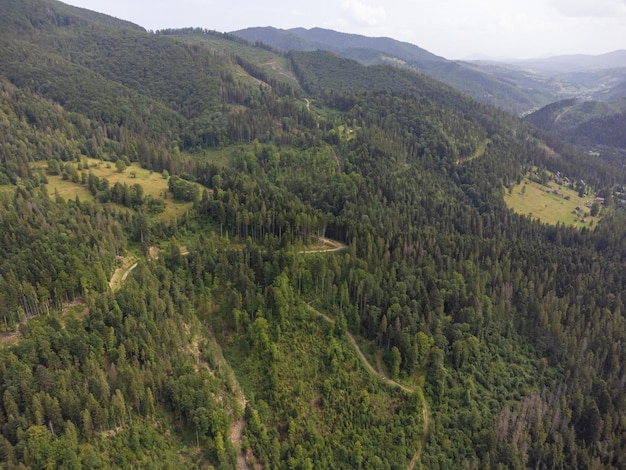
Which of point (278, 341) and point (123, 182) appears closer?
point (278, 341)

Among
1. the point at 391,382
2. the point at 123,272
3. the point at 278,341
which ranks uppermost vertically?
the point at 123,272

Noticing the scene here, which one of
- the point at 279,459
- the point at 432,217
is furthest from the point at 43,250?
the point at 432,217

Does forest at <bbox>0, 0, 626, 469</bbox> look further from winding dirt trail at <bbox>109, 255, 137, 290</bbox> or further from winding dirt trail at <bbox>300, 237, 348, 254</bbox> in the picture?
winding dirt trail at <bbox>300, 237, 348, 254</bbox>

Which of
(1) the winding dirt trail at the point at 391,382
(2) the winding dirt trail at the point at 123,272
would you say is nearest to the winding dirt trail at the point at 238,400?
(2) the winding dirt trail at the point at 123,272

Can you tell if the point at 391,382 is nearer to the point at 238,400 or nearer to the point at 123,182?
the point at 238,400

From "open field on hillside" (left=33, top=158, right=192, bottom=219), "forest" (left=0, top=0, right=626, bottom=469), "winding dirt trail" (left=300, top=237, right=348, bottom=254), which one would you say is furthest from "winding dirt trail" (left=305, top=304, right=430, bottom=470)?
"open field on hillside" (left=33, top=158, right=192, bottom=219)

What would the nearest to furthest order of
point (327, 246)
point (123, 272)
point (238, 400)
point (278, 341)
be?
1. point (238, 400)
2. point (278, 341)
3. point (123, 272)
4. point (327, 246)

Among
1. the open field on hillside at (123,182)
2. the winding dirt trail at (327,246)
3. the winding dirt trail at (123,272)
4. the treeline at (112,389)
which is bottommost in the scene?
the treeline at (112,389)

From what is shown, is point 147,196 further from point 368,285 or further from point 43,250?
point 368,285

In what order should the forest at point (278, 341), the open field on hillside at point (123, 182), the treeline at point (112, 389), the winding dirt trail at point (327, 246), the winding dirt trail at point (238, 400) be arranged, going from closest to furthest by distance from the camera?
the treeline at point (112, 389)
the forest at point (278, 341)
the winding dirt trail at point (238, 400)
the winding dirt trail at point (327, 246)
the open field on hillside at point (123, 182)

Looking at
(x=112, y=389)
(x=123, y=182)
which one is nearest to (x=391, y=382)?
(x=112, y=389)

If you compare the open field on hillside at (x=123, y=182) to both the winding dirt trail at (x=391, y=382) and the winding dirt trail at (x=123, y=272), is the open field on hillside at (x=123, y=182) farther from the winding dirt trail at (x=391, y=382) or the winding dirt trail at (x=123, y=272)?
the winding dirt trail at (x=391, y=382)

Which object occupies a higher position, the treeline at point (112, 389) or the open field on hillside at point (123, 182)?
the open field on hillside at point (123, 182)
